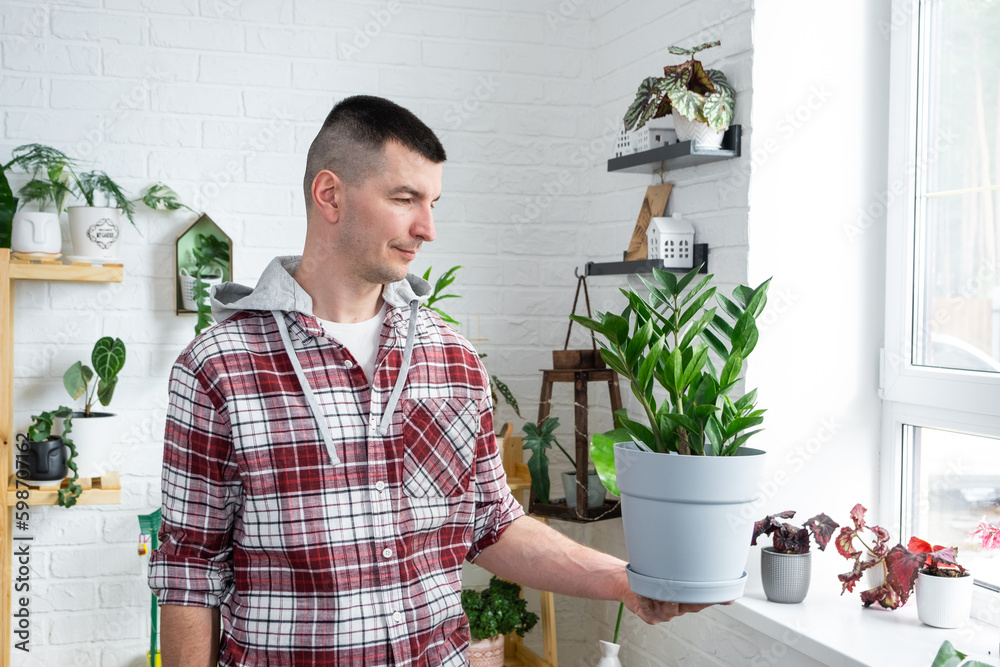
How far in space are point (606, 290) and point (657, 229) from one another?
481 millimetres

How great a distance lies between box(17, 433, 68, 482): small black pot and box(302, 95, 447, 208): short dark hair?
1.19 metres

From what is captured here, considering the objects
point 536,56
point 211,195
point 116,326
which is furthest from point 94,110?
point 536,56

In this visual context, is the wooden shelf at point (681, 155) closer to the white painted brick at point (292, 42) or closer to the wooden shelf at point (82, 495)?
the white painted brick at point (292, 42)

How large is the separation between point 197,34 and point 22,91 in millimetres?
443

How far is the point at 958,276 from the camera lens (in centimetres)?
175

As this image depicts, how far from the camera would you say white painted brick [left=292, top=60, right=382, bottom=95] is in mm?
2363

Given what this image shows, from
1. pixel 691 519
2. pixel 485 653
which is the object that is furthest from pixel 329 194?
pixel 485 653

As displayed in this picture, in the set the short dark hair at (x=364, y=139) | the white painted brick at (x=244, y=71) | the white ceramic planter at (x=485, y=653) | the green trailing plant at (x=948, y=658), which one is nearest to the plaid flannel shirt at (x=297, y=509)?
the short dark hair at (x=364, y=139)

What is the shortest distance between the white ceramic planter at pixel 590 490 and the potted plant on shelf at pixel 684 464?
1.07 metres

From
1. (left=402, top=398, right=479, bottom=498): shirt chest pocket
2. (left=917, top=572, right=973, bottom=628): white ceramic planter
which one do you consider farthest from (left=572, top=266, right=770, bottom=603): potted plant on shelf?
(left=917, top=572, right=973, bottom=628): white ceramic planter

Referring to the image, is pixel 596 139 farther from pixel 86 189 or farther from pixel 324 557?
pixel 324 557

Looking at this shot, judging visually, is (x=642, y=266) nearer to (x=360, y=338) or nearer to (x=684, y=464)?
(x=360, y=338)

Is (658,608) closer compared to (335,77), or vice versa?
(658,608)

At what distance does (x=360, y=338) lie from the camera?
4.41 ft
